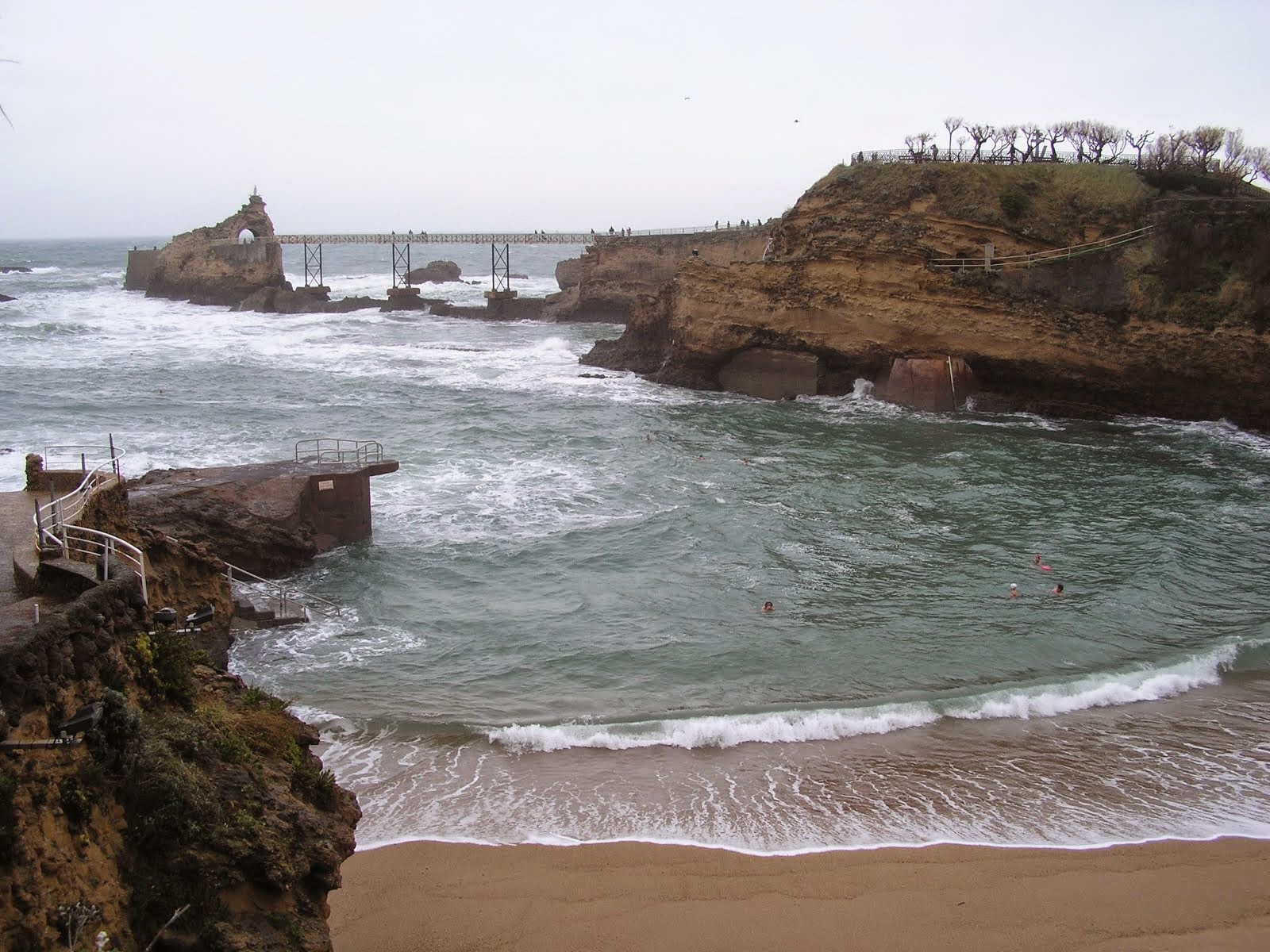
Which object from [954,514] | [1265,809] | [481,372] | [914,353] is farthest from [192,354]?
[1265,809]

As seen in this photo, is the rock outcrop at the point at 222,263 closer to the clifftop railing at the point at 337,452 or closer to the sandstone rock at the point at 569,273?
the sandstone rock at the point at 569,273

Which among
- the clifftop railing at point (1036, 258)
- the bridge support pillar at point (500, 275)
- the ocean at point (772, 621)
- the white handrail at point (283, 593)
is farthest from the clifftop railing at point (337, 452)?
the bridge support pillar at point (500, 275)

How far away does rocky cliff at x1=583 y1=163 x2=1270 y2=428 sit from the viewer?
32.7 meters

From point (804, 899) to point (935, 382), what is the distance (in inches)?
1070

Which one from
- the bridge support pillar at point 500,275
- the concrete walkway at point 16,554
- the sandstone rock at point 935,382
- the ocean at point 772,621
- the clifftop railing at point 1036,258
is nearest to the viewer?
the concrete walkway at point 16,554

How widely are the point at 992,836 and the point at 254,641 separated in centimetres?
1189

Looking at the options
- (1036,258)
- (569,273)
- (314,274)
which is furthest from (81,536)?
(314,274)

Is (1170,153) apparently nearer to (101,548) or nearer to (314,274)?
(101,548)

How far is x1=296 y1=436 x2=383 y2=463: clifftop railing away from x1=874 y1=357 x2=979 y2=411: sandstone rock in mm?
17988

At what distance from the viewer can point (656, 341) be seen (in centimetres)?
4497

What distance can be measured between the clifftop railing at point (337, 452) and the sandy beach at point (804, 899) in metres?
11.8

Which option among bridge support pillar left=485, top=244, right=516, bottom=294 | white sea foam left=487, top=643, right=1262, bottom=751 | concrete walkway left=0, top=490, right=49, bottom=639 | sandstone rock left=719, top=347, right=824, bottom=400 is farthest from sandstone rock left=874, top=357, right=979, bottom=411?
bridge support pillar left=485, top=244, right=516, bottom=294

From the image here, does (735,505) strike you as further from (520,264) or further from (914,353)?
(520,264)

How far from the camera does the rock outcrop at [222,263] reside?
239ft
